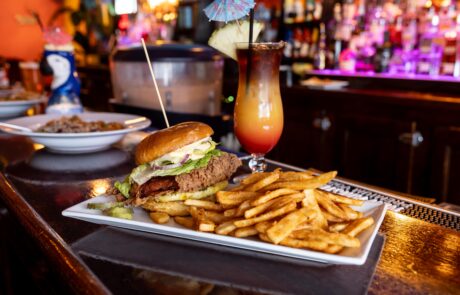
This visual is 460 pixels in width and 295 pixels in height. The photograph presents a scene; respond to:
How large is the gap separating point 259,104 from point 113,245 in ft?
2.06

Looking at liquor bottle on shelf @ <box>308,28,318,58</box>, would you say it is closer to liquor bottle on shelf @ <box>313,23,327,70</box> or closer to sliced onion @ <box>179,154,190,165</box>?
liquor bottle on shelf @ <box>313,23,327,70</box>

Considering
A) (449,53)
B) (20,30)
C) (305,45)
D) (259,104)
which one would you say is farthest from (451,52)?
(20,30)

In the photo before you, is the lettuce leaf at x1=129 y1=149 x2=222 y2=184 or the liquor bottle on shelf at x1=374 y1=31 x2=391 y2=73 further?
the liquor bottle on shelf at x1=374 y1=31 x2=391 y2=73

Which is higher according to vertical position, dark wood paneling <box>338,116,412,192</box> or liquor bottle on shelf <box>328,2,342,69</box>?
liquor bottle on shelf <box>328,2,342,69</box>

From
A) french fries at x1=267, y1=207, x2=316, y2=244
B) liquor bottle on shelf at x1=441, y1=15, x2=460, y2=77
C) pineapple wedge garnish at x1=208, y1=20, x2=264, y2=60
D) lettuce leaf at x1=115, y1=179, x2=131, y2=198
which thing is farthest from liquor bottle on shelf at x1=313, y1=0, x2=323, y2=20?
french fries at x1=267, y1=207, x2=316, y2=244

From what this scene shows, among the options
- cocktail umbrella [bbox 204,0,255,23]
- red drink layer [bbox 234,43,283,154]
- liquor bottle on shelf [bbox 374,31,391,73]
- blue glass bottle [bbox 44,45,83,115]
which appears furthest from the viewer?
liquor bottle on shelf [bbox 374,31,391,73]

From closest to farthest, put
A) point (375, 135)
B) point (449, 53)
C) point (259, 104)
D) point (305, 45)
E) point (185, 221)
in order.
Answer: point (185, 221)
point (259, 104)
point (375, 135)
point (449, 53)
point (305, 45)

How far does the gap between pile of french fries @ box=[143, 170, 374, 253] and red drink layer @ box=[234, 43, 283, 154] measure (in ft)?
1.09

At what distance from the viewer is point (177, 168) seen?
106 centimetres

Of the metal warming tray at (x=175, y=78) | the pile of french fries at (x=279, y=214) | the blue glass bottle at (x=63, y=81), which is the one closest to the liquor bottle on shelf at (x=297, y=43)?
the metal warming tray at (x=175, y=78)

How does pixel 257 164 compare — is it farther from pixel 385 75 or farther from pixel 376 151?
pixel 385 75

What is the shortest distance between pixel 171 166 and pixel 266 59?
1.42 feet

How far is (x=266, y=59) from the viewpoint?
126 cm

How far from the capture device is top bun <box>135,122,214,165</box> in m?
1.05
